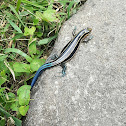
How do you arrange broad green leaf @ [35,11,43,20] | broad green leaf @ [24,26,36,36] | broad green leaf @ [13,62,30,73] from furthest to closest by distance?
broad green leaf @ [35,11,43,20], broad green leaf @ [24,26,36,36], broad green leaf @ [13,62,30,73]

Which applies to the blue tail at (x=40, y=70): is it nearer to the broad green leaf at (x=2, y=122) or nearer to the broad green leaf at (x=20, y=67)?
the broad green leaf at (x=20, y=67)

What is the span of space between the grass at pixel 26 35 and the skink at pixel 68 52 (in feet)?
0.61

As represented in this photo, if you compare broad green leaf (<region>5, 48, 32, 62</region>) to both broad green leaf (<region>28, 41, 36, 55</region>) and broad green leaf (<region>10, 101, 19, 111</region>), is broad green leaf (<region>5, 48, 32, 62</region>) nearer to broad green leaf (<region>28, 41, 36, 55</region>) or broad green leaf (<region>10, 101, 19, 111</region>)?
broad green leaf (<region>28, 41, 36, 55</region>)

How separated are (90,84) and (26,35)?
1.68m

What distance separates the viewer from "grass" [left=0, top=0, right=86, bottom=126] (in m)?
3.49

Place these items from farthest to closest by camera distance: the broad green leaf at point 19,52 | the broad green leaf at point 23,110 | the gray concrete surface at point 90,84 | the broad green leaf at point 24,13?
1. the broad green leaf at point 24,13
2. the broad green leaf at point 19,52
3. the broad green leaf at point 23,110
4. the gray concrete surface at point 90,84

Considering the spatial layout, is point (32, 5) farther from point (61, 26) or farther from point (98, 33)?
point (98, 33)

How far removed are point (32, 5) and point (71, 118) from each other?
263 centimetres

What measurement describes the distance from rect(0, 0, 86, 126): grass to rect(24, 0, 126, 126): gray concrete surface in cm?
37

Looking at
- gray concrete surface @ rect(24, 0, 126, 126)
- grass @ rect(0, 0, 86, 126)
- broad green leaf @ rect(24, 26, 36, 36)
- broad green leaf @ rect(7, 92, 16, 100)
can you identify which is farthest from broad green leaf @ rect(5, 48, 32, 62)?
broad green leaf @ rect(7, 92, 16, 100)

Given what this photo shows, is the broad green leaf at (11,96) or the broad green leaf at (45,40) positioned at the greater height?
the broad green leaf at (45,40)

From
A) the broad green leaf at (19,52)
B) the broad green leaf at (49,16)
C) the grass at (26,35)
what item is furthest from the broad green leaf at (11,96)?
the broad green leaf at (49,16)

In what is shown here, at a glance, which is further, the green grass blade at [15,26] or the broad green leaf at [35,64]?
the green grass blade at [15,26]

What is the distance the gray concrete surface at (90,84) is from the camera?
9.20ft
